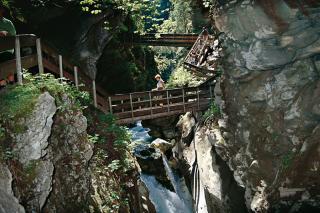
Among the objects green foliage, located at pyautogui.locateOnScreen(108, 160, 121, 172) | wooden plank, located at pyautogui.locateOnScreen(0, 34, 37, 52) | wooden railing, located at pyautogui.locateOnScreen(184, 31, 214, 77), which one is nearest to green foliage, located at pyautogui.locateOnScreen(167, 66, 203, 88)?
wooden railing, located at pyautogui.locateOnScreen(184, 31, 214, 77)

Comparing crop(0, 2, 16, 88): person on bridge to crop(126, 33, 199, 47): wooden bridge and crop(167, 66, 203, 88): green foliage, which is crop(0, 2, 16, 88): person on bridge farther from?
crop(126, 33, 199, 47): wooden bridge

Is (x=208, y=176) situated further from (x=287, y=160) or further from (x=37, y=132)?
(x=37, y=132)

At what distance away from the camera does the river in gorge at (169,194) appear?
14906 millimetres

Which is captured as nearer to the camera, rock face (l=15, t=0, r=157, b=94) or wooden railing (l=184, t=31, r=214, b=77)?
rock face (l=15, t=0, r=157, b=94)

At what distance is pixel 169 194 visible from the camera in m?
15.8

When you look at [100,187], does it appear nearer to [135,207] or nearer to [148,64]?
[135,207]

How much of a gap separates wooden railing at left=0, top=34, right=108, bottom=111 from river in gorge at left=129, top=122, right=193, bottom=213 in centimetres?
393

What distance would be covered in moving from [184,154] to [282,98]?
6.87 meters

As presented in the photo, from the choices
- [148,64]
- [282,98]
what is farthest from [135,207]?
[148,64]

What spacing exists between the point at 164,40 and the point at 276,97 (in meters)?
14.4

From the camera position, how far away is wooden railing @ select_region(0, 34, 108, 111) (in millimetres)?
7598

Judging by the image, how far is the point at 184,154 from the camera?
53.9 ft

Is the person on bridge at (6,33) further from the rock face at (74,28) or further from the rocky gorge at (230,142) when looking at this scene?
the rock face at (74,28)

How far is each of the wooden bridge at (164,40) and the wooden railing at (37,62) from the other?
10.8 m
